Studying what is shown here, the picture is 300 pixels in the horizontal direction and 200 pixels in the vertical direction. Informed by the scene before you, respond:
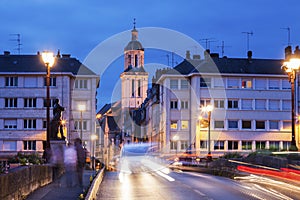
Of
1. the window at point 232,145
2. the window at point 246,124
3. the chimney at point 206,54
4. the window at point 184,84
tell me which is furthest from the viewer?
the chimney at point 206,54

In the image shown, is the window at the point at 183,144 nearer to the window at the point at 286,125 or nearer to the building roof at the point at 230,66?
the building roof at the point at 230,66

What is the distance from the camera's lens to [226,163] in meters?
34.3

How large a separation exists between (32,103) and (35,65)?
17.7 feet

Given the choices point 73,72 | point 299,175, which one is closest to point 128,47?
point 73,72

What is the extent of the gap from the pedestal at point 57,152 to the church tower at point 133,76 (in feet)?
324

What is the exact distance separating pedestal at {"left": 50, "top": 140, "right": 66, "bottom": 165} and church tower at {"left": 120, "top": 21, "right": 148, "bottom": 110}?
98740 mm

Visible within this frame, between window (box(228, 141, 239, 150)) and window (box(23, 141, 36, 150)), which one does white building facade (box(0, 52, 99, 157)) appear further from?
window (box(228, 141, 239, 150))

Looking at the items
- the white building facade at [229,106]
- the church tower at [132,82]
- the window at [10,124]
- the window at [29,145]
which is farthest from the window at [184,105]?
the church tower at [132,82]

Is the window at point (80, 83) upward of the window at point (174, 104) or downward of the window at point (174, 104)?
upward

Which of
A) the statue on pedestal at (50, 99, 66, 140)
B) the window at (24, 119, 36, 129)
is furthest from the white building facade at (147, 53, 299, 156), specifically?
the statue on pedestal at (50, 99, 66, 140)

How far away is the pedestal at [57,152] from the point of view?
1017 inches

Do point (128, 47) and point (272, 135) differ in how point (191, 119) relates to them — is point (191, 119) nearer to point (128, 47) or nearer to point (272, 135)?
point (272, 135)

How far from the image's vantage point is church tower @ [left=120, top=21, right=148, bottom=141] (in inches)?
5177

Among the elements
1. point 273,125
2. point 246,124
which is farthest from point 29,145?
point 273,125
